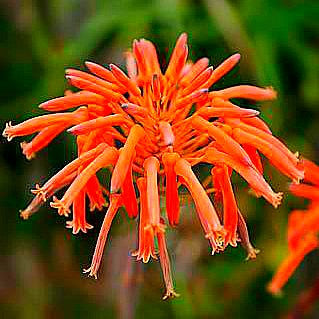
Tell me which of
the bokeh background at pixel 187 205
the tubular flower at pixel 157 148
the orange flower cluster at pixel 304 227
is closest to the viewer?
the tubular flower at pixel 157 148

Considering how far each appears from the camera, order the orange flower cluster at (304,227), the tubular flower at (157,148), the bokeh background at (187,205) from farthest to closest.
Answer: the bokeh background at (187,205)
the orange flower cluster at (304,227)
the tubular flower at (157,148)

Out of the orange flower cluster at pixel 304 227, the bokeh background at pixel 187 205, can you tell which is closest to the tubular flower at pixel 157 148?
the orange flower cluster at pixel 304 227

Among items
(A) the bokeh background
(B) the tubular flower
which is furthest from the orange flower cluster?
(A) the bokeh background

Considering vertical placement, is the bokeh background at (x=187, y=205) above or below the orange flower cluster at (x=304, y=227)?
above

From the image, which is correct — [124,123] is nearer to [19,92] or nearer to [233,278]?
[233,278]

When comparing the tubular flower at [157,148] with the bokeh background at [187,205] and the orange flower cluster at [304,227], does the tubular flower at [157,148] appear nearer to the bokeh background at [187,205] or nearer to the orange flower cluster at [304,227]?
the orange flower cluster at [304,227]

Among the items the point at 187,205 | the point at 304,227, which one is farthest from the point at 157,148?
the point at 187,205

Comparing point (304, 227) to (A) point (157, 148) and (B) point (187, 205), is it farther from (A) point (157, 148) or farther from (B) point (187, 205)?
(B) point (187, 205)
